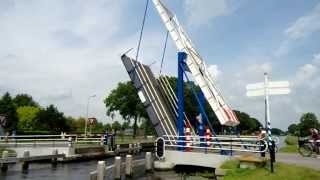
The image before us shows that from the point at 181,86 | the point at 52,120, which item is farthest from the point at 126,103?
the point at 181,86

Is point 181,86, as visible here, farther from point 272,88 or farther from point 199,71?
point 272,88

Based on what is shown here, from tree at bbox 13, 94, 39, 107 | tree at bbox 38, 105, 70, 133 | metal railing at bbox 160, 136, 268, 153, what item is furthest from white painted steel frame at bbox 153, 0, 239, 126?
tree at bbox 13, 94, 39, 107

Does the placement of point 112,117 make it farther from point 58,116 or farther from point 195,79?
point 195,79

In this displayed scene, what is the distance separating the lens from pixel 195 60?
2666cm

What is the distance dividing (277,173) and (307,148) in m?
9.79

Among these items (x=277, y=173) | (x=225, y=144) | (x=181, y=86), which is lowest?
(x=277, y=173)

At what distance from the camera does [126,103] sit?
77.7m

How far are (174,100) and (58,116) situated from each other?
57740 mm

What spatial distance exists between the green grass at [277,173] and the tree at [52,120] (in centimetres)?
6906

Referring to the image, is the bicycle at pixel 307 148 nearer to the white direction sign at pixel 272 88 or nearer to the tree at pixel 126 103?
the white direction sign at pixel 272 88

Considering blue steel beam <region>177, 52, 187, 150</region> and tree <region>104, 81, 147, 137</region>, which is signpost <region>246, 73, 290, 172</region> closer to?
blue steel beam <region>177, 52, 187, 150</region>

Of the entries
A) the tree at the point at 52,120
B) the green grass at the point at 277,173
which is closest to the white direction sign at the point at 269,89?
the green grass at the point at 277,173

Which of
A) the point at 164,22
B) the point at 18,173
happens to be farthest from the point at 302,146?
the point at 18,173

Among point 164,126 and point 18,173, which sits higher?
point 164,126
